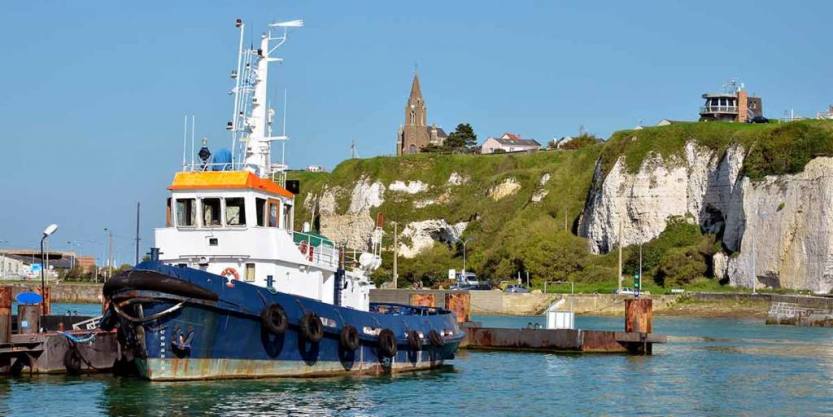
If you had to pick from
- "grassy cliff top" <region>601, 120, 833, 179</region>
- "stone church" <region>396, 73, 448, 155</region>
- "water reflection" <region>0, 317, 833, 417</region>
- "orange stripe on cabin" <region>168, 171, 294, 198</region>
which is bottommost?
"water reflection" <region>0, 317, 833, 417</region>

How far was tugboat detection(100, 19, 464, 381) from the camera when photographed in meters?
26.2

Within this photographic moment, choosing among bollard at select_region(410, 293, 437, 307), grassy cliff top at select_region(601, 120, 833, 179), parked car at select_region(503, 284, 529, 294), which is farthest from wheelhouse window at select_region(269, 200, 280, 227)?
grassy cliff top at select_region(601, 120, 833, 179)

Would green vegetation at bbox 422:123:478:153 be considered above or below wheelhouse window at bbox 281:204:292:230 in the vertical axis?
above

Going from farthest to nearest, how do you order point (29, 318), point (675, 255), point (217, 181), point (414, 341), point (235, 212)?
1. point (675, 255)
2. point (414, 341)
3. point (29, 318)
4. point (235, 212)
5. point (217, 181)

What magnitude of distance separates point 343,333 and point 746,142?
68.2 metres

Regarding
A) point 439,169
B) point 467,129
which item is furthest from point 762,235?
point 467,129

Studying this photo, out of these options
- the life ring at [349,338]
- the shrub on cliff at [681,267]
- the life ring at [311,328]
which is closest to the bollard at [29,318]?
the life ring at [311,328]

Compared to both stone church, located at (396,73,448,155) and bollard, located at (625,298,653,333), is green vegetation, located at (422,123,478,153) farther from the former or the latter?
bollard, located at (625,298,653,333)

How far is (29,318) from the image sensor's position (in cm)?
3048

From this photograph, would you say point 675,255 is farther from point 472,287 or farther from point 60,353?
point 60,353

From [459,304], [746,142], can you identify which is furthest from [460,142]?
[459,304]

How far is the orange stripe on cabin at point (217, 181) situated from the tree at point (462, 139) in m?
129

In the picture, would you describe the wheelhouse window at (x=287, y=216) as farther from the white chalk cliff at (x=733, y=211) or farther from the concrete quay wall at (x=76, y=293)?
the concrete quay wall at (x=76, y=293)

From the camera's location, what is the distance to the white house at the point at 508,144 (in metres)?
163
